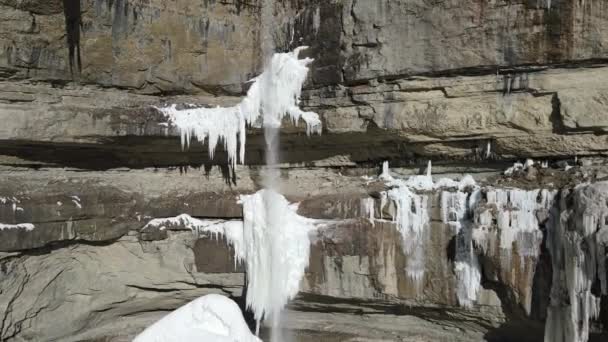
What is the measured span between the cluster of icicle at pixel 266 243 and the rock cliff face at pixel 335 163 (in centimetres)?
15

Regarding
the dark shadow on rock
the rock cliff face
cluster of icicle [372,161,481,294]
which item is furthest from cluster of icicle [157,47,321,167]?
cluster of icicle [372,161,481,294]

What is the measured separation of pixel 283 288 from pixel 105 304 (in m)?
2.94

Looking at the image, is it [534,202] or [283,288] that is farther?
[283,288]

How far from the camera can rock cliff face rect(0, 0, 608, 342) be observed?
612 centimetres

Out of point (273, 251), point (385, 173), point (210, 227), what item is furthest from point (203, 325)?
point (385, 173)

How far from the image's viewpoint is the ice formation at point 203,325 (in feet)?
21.5

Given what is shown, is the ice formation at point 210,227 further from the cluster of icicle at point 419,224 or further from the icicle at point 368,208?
the cluster of icicle at point 419,224

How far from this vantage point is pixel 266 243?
752cm

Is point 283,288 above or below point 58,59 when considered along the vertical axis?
below

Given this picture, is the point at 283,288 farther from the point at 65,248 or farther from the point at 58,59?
the point at 58,59

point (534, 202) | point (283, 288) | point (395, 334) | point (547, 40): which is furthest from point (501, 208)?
point (283, 288)

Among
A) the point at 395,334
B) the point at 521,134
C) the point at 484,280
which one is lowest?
the point at 395,334

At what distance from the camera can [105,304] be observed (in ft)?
25.9

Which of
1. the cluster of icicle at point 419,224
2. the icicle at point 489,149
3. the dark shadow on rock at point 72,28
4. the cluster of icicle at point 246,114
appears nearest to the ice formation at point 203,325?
the cluster of icicle at point 246,114
